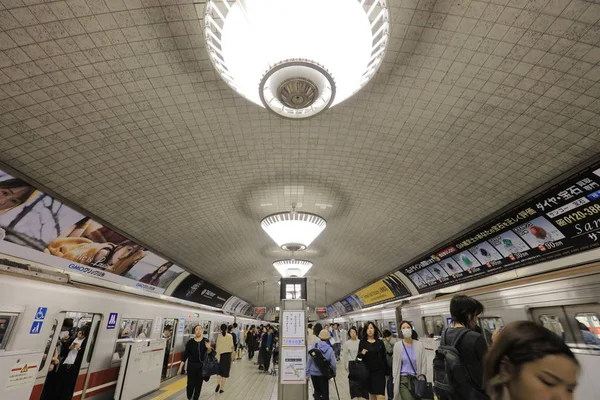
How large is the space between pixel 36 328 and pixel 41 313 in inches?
8.6

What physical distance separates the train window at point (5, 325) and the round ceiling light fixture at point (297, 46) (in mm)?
4920

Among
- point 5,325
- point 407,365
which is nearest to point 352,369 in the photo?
point 407,365

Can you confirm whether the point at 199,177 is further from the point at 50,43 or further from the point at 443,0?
the point at 443,0

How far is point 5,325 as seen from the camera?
13.7 feet

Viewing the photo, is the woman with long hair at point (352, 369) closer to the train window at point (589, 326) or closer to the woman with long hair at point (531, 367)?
the train window at point (589, 326)

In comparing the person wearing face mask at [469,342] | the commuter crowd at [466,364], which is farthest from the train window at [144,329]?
the person wearing face mask at [469,342]

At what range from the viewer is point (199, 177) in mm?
5312

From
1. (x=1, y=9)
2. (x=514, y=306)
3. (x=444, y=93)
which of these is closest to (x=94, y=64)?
(x=1, y=9)

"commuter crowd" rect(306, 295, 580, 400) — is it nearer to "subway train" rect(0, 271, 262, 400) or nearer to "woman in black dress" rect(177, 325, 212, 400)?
"woman in black dress" rect(177, 325, 212, 400)

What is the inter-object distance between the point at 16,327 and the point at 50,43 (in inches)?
158

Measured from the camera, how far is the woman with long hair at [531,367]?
79 centimetres

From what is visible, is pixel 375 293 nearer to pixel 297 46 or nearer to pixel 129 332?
pixel 129 332

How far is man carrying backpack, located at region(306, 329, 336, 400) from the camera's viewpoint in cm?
505

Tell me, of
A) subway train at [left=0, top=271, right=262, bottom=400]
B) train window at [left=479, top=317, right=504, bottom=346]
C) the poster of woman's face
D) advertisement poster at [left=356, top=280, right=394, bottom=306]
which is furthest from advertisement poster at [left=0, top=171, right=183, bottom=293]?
advertisement poster at [left=356, top=280, right=394, bottom=306]
